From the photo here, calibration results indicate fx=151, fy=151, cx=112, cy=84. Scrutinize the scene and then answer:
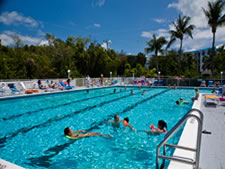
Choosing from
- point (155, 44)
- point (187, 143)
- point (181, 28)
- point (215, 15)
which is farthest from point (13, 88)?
point (215, 15)

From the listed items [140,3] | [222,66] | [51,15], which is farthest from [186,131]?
[222,66]

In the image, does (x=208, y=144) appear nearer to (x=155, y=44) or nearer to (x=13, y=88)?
(x=13, y=88)

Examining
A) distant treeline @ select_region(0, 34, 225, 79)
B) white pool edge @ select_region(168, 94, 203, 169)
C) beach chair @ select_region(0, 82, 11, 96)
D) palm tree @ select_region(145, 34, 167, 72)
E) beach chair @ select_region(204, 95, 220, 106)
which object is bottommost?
white pool edge @ select_region(168, 94, 203, 169)

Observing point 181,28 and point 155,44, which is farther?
point 155,44

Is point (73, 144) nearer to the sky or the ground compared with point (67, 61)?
nearer to the ground

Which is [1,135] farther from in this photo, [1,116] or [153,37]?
[153,37]

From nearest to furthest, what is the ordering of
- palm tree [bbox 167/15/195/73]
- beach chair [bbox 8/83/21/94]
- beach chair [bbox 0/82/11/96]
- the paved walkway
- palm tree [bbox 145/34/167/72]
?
the paved walkway < beach chair [bbox 0/82/11/96] < beach chair [bbox 8/83/21/94] < palm tree [bbox 167/15/195/73] < palm tree [bbox 145/34/167/72]

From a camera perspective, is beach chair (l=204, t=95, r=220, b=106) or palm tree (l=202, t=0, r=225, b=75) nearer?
beach chair (l=204, t=95, r=220, b=106)

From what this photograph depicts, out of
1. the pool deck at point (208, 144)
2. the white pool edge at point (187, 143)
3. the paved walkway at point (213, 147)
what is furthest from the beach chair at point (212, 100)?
the white pool edge at point (187, 143)

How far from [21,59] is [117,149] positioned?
64.9ft

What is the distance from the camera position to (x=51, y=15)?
25094mm

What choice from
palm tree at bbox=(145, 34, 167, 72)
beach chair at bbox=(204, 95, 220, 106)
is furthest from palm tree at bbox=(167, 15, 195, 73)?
beach chair at bbox=(204, 95, 220, 106)

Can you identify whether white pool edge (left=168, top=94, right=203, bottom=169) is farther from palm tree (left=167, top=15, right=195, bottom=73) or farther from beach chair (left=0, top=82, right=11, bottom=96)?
palm tree (left=167, top=15, right=195, bottom=73)

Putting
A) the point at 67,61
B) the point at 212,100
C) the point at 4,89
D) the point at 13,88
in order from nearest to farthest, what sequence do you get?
the point at 212,100
the point at 4,89
the point at 13,88
the point at 67,61
